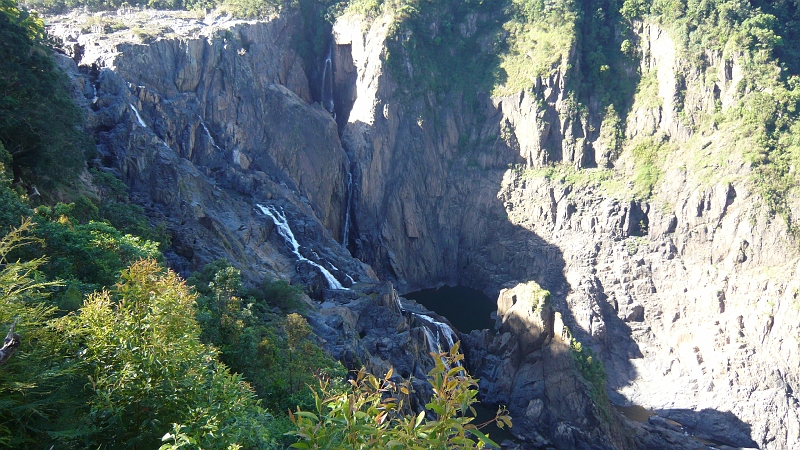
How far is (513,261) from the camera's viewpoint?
52.3 metres

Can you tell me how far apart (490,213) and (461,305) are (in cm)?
905

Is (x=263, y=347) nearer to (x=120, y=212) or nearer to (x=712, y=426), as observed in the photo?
(x=120, y=212)

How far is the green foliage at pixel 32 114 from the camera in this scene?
2373cm

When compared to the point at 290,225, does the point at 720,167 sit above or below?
above

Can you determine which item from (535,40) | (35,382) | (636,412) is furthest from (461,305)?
(35,382)

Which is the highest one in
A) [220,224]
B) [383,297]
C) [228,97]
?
[228,97]

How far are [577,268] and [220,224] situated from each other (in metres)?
27.8

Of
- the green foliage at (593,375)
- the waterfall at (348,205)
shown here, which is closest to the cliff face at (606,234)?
the waterfall at (348,205)

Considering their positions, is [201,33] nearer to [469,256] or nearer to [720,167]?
[469,256]

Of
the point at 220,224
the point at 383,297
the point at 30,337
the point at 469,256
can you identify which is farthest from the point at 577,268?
the point at 30,337

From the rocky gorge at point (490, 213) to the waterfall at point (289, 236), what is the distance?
246 millimetres

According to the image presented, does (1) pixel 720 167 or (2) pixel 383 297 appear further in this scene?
(1) pixel 720 167

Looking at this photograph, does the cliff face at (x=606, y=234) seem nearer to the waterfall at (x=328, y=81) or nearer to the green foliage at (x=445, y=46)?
the green foliage at (x=445, y=46)

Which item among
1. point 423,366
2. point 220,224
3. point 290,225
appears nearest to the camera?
point 423,366
